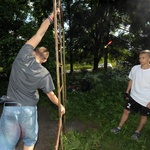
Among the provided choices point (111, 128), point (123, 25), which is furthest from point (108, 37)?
point (111, 128)

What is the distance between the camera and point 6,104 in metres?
2.48

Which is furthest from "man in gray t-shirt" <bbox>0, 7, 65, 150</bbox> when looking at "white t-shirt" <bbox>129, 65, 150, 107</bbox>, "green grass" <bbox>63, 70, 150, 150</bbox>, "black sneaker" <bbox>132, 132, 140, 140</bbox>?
"black sneaker" <bbox>132, 132, 140, 140</bbox>

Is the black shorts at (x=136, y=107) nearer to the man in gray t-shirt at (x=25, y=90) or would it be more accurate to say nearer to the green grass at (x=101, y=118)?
the green grass at (x=101, y=118)

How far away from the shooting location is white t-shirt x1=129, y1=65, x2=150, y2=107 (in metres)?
3.73

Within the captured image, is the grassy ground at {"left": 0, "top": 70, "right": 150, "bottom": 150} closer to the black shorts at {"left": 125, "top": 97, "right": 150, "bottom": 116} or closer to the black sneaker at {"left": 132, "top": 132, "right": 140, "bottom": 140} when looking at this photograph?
the black sneaker at {"left": 132, "top": 132, "right": 140, "bottom": 140}

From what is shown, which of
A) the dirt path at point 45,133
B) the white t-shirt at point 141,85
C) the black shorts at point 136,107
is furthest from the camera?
the dirt path at point 45,133

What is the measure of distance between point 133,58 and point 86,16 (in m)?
4.01

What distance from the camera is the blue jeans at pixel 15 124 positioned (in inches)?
96.7

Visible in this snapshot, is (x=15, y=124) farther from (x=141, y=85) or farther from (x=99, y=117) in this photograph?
(x=99, y=117)

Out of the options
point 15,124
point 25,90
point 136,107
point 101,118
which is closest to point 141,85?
point 136,107

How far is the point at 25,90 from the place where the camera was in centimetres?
242

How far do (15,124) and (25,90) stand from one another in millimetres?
434

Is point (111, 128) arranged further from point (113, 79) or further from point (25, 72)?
point (113, 79)

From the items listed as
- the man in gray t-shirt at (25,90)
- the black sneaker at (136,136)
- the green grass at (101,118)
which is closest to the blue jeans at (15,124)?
the man in gray t-shirt at (25,90)
